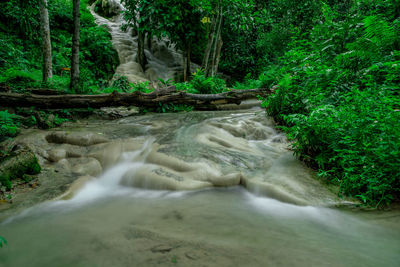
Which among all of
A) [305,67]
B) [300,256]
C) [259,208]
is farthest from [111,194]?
[305,67]

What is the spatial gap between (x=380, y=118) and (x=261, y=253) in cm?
215

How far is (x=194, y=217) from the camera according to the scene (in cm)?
228

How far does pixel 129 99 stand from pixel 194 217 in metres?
4.60

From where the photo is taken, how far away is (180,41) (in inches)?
527

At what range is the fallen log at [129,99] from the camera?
16.2ft

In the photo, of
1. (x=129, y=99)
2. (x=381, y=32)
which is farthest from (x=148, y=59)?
(x=381, y=32)

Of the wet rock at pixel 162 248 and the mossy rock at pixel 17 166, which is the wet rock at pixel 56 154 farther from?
the wet rock at pixel 162 248

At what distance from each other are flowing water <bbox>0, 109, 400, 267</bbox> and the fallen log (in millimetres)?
1483

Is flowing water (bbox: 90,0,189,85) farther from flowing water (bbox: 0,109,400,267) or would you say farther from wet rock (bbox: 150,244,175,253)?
wet rock (bbox: 150,244,175,253)

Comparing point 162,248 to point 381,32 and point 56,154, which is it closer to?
point 56,154

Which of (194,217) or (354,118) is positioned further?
(354,118)

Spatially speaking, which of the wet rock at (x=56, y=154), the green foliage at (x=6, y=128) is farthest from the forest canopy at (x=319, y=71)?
the wet rock at (x=56, y=154)

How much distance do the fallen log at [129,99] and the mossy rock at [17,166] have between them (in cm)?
253

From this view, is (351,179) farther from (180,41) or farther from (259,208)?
(180,41)
